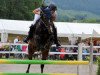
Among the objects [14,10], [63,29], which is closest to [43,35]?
[63,29]

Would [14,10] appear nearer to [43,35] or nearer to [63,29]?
[63,29]

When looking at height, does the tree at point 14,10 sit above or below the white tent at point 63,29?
above

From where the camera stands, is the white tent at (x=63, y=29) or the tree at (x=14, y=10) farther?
the tree at (x=14, y=10)

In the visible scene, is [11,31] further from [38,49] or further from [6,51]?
[38,49]

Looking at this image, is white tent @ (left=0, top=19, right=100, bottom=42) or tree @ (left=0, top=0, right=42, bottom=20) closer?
white tent @ (left=0, top=19, right=100, bottom=42)

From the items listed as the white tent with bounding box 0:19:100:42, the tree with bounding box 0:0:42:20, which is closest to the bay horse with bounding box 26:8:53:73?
the white tent with bounding box 0:19:100:42

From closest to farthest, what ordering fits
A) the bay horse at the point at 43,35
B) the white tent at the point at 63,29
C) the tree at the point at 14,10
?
1. the bay horse at the point at 43,35
2. the white tent at the point at 63,29
3. the tree at the point at 14,10

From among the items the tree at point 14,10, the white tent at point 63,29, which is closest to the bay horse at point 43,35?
the white tent at point 63,29

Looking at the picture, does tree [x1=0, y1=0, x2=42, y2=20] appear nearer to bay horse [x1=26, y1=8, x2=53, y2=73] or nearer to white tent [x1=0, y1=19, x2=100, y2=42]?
white tent [x1=0, y1=19, x2=100, y2=42]

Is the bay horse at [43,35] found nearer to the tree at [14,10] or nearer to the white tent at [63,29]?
the white tent at [63,29]

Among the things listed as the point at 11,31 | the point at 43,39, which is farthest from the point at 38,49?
the point at 11,31

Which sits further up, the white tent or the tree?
the tree

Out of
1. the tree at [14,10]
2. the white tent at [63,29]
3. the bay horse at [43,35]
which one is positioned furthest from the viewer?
the tree at [14,10]

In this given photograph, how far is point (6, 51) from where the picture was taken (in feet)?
80.8
